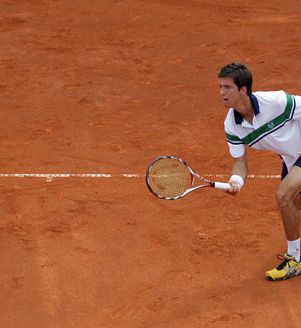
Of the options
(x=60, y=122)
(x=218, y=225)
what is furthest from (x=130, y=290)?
(x=60, y=122)

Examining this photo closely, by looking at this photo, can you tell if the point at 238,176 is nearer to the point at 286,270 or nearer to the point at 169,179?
the point at 169,179

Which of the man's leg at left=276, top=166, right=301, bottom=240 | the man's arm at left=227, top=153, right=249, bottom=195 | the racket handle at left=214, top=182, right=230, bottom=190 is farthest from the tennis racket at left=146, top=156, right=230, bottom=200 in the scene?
the man's leg at left=276, top=166, right=301, bottom=240

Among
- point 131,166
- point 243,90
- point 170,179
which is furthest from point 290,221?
point 131,166

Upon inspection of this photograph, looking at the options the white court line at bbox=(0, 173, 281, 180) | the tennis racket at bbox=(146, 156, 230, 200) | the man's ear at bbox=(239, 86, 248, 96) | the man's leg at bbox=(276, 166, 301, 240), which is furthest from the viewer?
the white court line at bbox=(0, 173, 281, 180)

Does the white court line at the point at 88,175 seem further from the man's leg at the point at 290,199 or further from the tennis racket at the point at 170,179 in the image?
the man's leg at the point at 290,199

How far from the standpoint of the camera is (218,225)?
9.00 metres

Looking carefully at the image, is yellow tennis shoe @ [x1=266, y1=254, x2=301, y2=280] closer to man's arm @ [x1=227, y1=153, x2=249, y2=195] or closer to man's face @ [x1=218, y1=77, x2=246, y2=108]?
man's arm @ [x1=227, y1=153, x2=249, y2=195]

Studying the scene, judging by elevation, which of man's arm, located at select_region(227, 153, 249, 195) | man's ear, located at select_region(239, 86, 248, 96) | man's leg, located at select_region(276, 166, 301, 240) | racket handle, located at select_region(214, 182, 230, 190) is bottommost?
man's leg, located at select_region(276, 166, 301, 240)

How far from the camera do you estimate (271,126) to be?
777 centimetres

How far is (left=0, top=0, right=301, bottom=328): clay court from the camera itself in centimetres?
780

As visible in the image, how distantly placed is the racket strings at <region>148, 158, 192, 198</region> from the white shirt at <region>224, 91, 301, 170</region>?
560 millimetres

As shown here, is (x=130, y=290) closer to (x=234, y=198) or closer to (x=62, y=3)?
(x=234, y=198)

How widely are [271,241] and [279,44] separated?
6126mm

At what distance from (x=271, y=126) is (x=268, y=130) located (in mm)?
45
